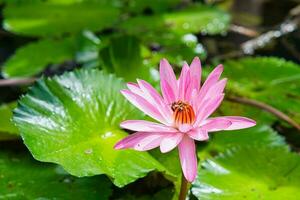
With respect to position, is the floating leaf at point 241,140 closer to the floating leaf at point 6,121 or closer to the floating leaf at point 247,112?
the floating leaf at point 247,112

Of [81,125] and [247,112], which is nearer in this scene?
[81,125]

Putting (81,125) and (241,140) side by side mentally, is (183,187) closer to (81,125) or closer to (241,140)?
(81,125)

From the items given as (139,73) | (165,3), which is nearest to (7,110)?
(139,73)

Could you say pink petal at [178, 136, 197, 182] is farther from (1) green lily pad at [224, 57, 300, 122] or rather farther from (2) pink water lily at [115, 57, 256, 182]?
(1) green lily pad at [224, 57, 300, 122]

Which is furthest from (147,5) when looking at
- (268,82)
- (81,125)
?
(81,125)

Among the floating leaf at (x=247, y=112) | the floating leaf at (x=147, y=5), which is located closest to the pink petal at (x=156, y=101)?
the floating leaf at (x=247, y=112)

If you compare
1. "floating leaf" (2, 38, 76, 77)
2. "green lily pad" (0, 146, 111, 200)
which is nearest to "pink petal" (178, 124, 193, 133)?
"green lily pad" (0, 146, 111, 200)
